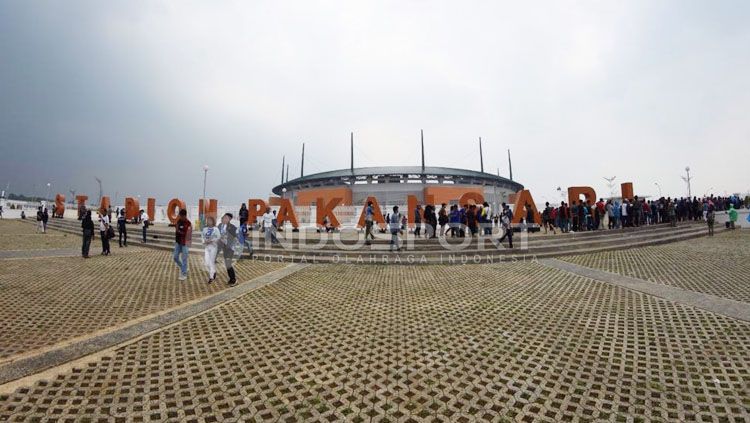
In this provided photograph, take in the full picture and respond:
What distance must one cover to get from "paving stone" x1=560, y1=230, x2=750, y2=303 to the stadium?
1232 inches

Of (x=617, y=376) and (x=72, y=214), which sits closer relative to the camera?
(x=617, y=376)

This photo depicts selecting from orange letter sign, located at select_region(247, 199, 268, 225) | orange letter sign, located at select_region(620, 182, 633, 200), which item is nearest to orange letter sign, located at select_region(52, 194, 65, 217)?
orange letter sign, located at select_region(247, 199, 268, 225)

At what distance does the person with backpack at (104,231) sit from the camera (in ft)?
34.7

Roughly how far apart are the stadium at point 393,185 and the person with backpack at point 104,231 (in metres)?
31.9

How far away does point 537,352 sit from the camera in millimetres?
3406

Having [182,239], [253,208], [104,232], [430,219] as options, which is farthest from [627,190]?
[104,232]

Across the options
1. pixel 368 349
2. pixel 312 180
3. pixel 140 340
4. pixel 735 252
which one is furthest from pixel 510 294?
pixel 312 180

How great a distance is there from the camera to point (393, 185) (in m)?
47.2

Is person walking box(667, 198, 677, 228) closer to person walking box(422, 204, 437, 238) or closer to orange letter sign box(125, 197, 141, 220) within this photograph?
person walking box(422, 204, 437, 238)

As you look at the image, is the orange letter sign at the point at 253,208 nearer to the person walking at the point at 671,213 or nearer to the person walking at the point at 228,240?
the person walking at the point at 228,240

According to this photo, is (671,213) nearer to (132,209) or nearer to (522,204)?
(522,204)

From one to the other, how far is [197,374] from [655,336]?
5.41 metres

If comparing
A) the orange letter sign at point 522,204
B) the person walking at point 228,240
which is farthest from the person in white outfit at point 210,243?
the orange letter sign at point 522,204

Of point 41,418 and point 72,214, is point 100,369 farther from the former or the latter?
point 72,214
